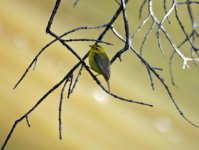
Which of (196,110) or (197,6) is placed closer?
(196,110)

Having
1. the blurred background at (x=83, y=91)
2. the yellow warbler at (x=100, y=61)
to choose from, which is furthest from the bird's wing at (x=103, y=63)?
the blurred background at (x=83, y=91)

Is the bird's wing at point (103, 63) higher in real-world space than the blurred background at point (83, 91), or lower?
lower

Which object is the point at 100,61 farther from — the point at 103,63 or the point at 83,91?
the point at 83,91

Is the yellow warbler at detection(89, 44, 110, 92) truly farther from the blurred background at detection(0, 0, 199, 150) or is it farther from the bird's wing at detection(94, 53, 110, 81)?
the blurred background at detection(0, 0, 199, 150)

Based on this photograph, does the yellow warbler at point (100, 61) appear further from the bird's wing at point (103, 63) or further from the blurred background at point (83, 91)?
the blurred background at point (83, 91)

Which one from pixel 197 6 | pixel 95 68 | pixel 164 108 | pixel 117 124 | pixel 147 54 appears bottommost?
pixel 95 68

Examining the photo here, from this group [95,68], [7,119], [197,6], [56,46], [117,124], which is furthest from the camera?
[197,6]

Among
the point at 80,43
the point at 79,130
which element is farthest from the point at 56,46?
the point at 79,130

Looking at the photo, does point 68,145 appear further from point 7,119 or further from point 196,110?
point 196,110
